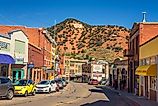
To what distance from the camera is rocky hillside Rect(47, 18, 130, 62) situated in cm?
15025

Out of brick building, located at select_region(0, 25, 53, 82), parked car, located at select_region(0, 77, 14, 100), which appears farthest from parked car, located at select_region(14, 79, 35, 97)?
brick building, located at select_region(0, 25, 53, 82)

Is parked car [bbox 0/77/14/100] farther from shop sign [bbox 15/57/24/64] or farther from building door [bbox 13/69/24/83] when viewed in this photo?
building door [bbox 13/69/24/83]

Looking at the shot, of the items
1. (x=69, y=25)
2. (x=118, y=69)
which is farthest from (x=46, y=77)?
(x=69, y=25)

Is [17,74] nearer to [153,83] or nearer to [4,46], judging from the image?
[4,46]

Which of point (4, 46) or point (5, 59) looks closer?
point (5, 59)

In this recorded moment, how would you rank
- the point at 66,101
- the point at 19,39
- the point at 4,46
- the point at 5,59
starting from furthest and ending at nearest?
1. the point at 19,39
2. the point at 4,46
3. the point at 5,59
4. the point at 66,101

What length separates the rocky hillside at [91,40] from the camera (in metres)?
150

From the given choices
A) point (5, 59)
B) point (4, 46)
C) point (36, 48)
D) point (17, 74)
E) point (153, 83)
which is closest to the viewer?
point (153, 83)

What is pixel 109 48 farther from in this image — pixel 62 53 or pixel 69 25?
pixel 69 25

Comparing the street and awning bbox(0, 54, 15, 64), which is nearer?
the street

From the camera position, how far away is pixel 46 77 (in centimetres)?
8050

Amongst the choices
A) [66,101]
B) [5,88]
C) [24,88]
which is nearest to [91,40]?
[24,88]

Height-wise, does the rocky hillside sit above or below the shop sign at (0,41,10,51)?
above

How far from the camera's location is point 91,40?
519 feet
